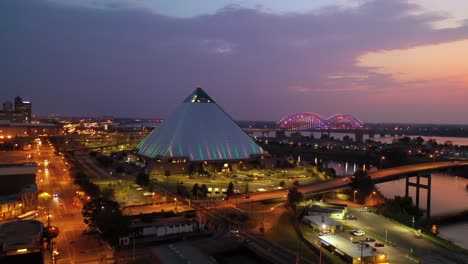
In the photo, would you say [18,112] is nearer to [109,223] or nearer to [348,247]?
[109,223]

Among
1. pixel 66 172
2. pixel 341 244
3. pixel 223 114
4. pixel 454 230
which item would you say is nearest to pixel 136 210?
pixel 341 244

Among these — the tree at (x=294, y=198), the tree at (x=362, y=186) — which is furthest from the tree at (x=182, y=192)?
the tree at (x=362, y=186)

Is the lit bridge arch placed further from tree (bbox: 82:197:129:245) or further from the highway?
tree (bbox: 82:197:129:245)

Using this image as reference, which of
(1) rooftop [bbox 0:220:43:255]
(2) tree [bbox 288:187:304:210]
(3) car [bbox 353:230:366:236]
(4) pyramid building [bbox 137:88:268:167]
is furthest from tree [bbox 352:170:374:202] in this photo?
(1) rooftop [bbox 0:220:43:255]

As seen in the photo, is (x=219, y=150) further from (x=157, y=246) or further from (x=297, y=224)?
(x=157, y=246)

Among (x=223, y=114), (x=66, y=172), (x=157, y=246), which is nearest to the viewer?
(x=157, y=246)

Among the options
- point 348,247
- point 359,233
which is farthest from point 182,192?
point 348,247
